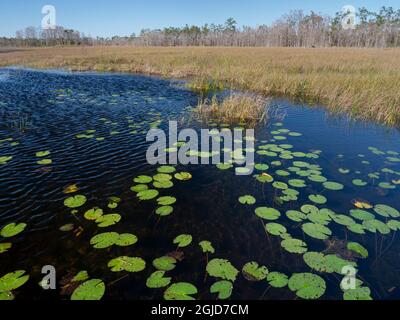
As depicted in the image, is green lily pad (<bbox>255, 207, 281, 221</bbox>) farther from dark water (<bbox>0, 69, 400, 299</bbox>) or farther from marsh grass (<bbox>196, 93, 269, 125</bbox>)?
marsh grass (<bbox>196, 93, 269, 125</bbox>)

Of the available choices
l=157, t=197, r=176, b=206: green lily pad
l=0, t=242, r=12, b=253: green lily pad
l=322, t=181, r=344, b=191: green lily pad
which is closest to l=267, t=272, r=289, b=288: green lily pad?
l=157, t=197, r=176, b=206: green lily pad

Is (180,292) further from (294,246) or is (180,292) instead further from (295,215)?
(295,215)

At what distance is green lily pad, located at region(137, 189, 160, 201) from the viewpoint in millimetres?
4695

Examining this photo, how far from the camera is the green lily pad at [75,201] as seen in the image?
14.4 feet

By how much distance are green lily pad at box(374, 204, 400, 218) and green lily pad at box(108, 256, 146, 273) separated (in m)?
3.91

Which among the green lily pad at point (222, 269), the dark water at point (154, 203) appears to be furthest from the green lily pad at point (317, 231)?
the green lily pad at point (222, 269)

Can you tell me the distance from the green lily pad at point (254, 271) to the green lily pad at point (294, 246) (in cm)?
52

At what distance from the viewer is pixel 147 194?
4.80 metres

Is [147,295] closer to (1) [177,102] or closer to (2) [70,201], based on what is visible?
(2) [70,201]

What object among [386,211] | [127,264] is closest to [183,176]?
[127,264]

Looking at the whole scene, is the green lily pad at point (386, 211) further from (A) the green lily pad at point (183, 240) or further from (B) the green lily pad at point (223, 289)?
(A) the green lily pad at point (183, 240)

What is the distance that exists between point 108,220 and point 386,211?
4.60 metres
